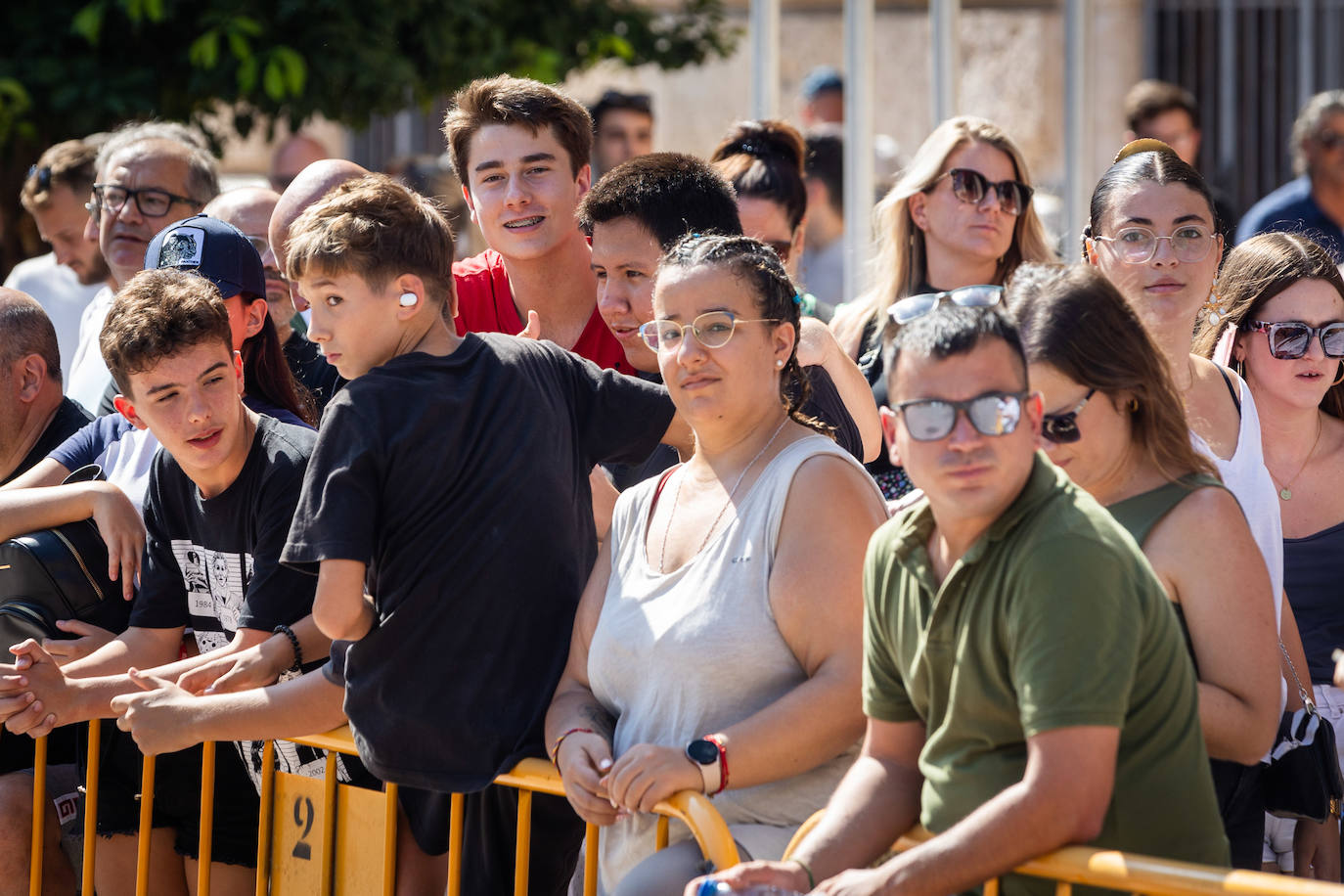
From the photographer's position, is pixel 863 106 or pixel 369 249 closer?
pixel 369 249

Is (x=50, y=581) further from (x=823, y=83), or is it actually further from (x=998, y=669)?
(x=823, y=83)

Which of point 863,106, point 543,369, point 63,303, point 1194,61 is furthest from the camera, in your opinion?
point 1194,61

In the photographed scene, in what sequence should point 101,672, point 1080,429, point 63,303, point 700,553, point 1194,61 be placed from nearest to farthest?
point 1080,429 → point 700,553 → point 101,672 → point 63,303 → point 1194,61

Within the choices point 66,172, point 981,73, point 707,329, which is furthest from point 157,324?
point 981,73

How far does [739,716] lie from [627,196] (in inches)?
51.7

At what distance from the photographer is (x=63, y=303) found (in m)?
5.69

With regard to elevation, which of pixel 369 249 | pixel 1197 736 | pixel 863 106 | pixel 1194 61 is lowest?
pixel 1197 736

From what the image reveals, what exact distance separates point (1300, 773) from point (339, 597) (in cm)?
169

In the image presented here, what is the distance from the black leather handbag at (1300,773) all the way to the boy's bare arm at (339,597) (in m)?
1.61

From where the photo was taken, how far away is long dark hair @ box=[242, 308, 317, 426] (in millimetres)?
3518

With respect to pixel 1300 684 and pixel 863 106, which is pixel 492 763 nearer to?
pixel 1300 684

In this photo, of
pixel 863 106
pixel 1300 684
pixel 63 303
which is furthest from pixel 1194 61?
pixel 1300 684

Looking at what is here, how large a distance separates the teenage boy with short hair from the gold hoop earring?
1396mm

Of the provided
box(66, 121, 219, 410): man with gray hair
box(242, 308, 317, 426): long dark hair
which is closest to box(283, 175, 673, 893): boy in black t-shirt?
box(242, 308, 317, 426): long dark hair
